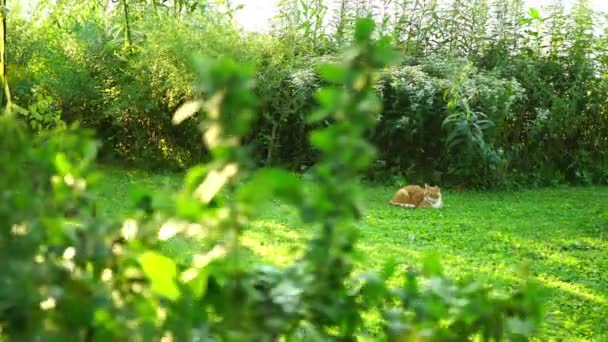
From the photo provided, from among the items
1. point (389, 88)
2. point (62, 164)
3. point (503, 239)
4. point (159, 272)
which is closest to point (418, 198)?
point (503, 239)

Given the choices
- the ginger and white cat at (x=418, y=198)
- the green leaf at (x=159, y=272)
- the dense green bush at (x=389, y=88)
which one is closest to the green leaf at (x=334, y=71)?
the green leaf at (x=159, y=272)

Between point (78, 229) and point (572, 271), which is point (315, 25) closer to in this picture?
point (572, 271)

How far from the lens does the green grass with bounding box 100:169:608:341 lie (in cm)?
394

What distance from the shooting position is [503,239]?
5.25 meters

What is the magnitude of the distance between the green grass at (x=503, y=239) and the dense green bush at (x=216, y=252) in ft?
7.93

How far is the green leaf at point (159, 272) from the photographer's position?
2.16 feet

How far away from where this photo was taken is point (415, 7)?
8.79 meters

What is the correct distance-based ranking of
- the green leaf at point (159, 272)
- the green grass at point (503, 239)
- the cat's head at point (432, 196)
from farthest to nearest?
the cat's head at point (432, 196), the green grass at point (503, 239), the green leaf at point (159, 272)

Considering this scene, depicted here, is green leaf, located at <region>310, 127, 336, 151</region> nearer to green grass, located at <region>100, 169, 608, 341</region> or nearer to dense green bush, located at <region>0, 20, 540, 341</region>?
dense green bush, located at <region>0, 20, 540, 341</region>

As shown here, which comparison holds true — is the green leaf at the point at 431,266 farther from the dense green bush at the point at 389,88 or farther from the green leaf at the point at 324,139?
the dense green bush at the point at 389,88

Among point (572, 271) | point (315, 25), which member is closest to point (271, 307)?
point (572, 271)

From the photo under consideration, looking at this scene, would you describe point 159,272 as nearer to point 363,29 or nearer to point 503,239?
point 363,29

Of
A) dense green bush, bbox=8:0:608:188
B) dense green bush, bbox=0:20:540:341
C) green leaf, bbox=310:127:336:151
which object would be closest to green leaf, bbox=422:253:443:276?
dense green bush, bbox=0:20:540:341

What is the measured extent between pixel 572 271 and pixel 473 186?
9.77ft
